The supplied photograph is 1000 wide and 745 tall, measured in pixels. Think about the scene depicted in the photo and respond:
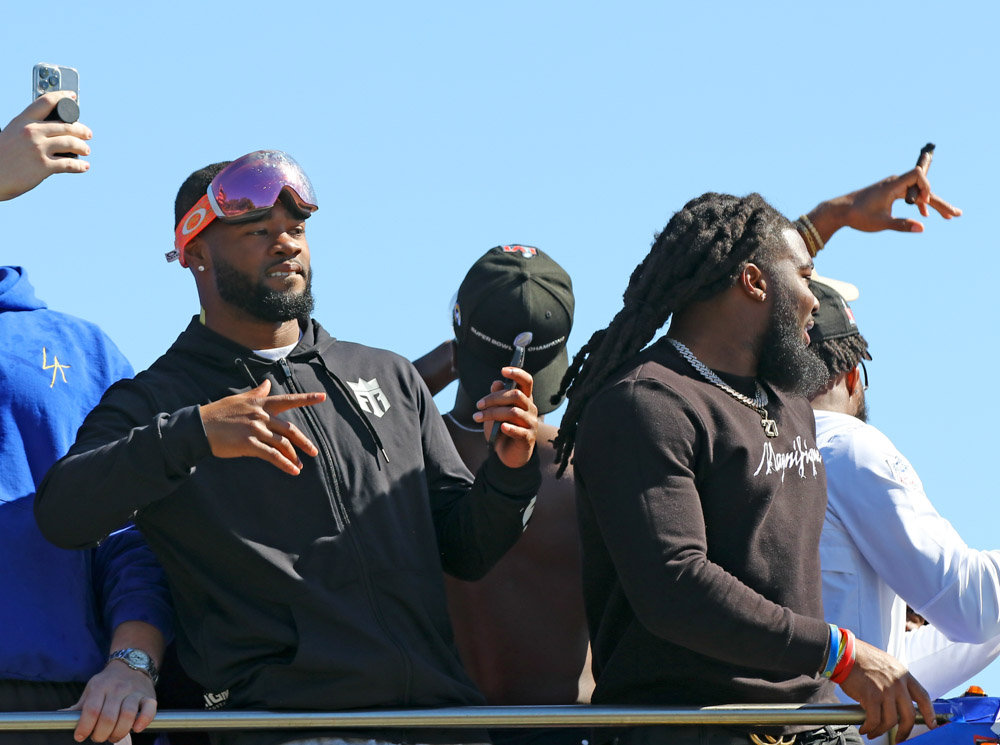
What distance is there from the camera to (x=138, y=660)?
4113 millimetres

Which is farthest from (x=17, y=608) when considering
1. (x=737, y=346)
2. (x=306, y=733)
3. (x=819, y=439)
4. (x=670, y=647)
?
(x=819, y=439)

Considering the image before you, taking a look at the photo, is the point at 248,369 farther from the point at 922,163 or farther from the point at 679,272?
the point at 922,163

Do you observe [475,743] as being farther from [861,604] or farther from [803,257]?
[803,257]

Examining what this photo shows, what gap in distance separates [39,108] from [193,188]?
64cm

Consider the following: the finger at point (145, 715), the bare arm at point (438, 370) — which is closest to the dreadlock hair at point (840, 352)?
the bare arm at point (438, 370)

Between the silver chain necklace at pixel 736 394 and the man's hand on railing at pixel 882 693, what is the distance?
0.67 m

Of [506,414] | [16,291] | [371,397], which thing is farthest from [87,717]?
[16,291]

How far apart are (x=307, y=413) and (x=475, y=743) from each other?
1.01m

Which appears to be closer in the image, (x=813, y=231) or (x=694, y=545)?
(x=694, y=545)

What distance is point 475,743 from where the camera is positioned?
412 cm

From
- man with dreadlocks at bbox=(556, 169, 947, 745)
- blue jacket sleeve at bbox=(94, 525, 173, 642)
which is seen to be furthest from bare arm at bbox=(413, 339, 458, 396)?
blue jacket sleeve at bbox=(94, 525, 173, 642)

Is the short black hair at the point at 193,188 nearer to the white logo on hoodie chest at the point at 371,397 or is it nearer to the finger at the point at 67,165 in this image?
the finger at the point at 67,165

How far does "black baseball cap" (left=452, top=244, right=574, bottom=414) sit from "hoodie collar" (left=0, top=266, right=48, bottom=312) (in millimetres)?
1365

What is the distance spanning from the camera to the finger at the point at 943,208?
243 inches
